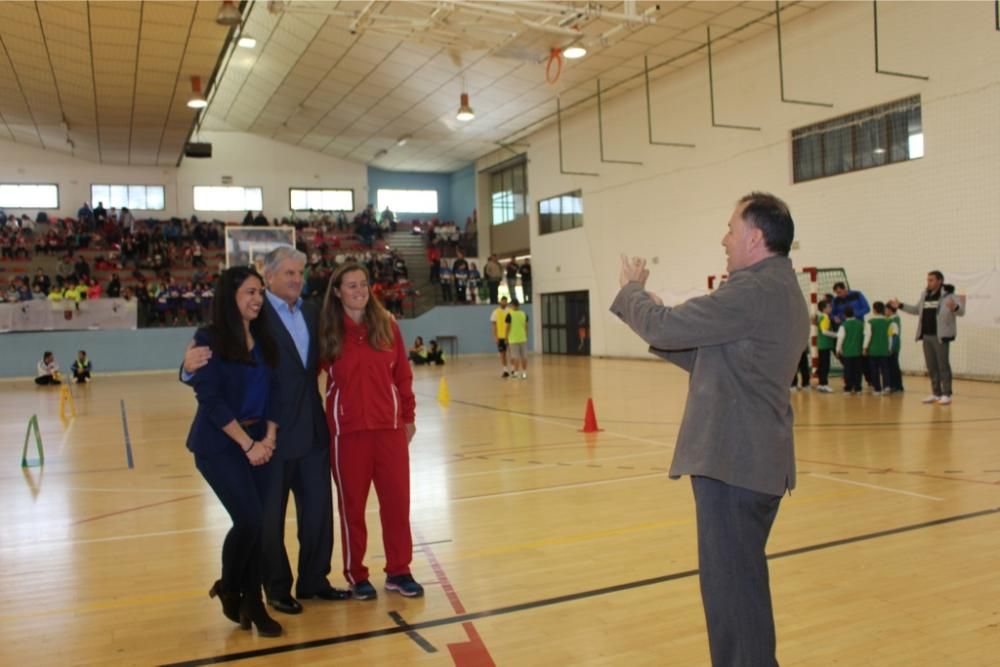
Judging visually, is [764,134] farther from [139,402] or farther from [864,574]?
[864,574]

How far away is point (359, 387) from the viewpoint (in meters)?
4.08

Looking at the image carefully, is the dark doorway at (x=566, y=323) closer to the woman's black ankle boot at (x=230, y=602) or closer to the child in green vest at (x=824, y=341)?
the child in green vest at (x=824, y=341)

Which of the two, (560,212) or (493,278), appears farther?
(493,278)

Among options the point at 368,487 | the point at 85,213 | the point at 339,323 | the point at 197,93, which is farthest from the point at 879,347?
the point at 85,213

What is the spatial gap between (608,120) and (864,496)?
19949 millimetres

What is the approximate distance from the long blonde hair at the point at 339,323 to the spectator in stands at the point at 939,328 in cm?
983

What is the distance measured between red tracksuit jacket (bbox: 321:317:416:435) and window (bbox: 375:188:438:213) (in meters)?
33.7

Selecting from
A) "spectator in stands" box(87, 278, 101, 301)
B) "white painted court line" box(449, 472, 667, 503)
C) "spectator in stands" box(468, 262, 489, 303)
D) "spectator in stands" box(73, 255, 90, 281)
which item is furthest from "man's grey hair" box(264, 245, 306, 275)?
"spectator in stands" box(468, 262, 489, 303)

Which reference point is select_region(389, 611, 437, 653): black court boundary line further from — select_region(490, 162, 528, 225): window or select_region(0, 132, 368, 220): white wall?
select_region(0, 132, 368, 220): white wall

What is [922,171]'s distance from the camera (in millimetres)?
15289

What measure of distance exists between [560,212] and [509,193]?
5.25 meters

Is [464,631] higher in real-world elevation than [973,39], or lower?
lower

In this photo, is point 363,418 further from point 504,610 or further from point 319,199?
point 319,199

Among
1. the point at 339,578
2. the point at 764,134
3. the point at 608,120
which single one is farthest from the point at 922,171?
the point at 339,578
